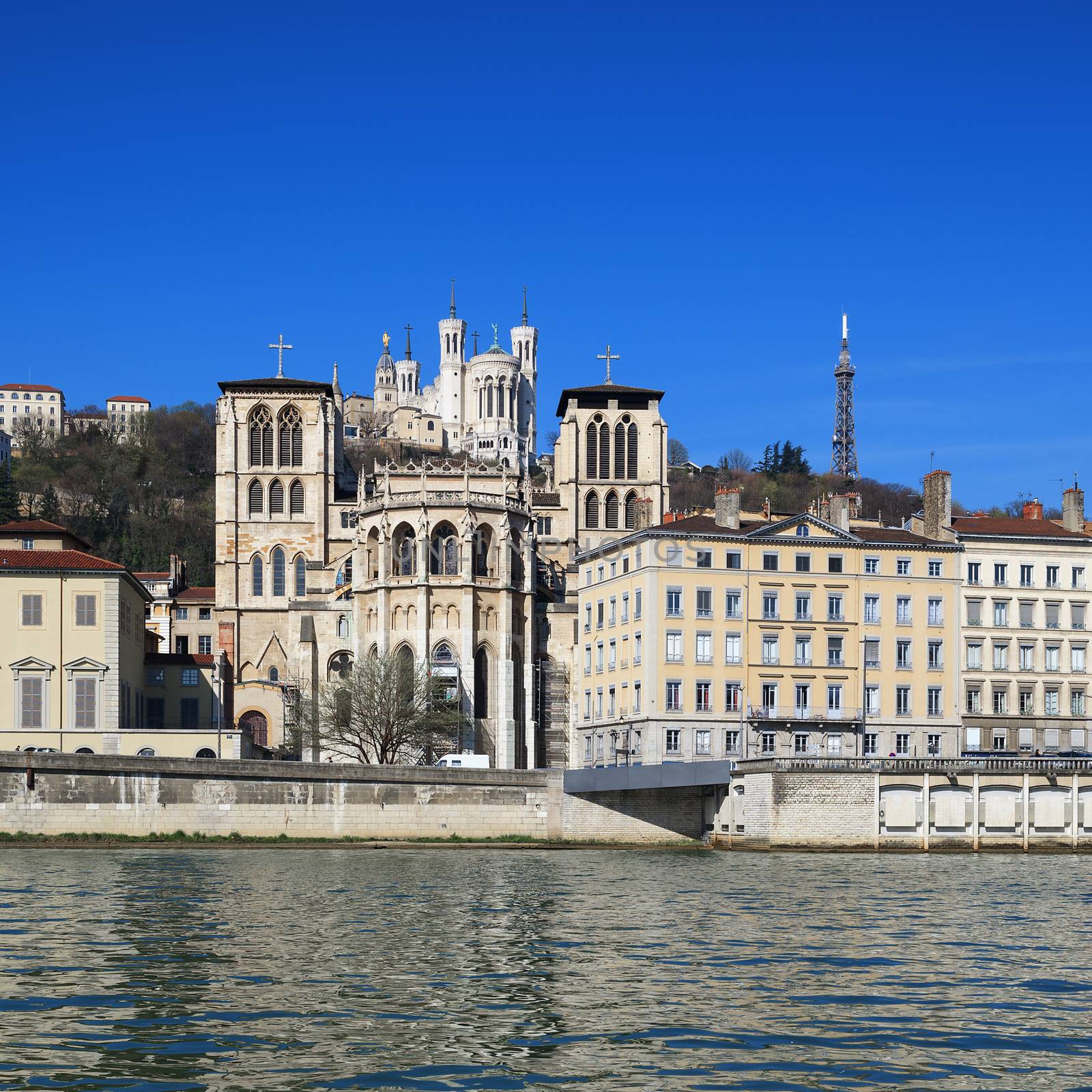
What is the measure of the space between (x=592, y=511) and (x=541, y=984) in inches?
3532

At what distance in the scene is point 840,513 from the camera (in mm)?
81938

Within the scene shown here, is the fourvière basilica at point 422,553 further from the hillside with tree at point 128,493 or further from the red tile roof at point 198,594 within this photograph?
the hillside with tree at point 128,493

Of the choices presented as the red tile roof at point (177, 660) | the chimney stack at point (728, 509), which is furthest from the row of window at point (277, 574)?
the chimney stack at point (728, 509)

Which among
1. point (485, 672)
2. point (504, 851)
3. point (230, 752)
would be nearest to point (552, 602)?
point (485, 672)

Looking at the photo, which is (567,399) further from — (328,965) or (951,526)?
(328,965)

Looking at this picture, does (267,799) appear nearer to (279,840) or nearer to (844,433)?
(279,840)

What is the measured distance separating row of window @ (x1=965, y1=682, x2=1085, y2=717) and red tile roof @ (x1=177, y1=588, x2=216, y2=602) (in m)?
52.5

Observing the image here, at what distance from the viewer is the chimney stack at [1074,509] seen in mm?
85562

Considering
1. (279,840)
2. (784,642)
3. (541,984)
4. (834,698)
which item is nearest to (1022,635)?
(834,698)

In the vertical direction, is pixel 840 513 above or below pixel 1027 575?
above

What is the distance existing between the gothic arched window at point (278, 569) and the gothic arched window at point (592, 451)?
829 inches

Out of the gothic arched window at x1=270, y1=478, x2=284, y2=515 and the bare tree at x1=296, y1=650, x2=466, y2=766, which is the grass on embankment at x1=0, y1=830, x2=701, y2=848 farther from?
the gothic arched window at x1=270, y1=478, x2=284, y2=515

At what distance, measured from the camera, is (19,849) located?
2363 inches

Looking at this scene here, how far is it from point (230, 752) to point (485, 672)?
604 inches
